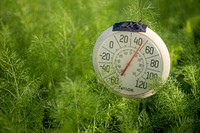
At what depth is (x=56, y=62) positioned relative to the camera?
1.90 metres

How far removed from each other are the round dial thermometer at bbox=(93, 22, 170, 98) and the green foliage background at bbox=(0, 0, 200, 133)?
0.15ft

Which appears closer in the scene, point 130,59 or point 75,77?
point 130,59

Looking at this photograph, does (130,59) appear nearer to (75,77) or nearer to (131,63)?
(131,63)

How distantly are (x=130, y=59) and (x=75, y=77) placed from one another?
40 cm

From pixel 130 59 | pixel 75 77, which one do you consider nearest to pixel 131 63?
pixel 130 59

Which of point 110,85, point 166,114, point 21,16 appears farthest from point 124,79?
point 21,16

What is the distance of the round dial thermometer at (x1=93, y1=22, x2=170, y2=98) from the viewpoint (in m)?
1.55

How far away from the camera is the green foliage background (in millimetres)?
1521

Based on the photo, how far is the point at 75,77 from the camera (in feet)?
6.26

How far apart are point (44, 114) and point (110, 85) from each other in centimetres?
27

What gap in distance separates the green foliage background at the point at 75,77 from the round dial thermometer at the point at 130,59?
47mm

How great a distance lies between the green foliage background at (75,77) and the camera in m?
1.52

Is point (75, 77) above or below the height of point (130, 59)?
below

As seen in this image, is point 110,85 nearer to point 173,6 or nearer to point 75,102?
point 75,102
